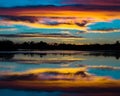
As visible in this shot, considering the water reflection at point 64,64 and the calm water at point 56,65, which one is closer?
the calm water at point 56,65

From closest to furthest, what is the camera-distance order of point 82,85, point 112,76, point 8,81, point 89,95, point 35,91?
point 89,95 → point 35,91 → point 82,85 → point 8,81 → point 112,76

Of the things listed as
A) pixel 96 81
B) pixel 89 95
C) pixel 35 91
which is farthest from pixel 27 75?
pixel 89 95

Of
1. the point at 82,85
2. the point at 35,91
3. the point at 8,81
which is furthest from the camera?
the point at 8,81

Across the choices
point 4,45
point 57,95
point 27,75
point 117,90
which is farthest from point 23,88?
point 4,45

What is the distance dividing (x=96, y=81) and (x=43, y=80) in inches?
81.5

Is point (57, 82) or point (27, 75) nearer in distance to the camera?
point (57, 82)

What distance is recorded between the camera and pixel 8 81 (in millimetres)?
16719

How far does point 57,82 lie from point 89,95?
3.62m

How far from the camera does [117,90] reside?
13.9 m

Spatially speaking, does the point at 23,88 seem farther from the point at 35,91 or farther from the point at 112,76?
the point at 112,76

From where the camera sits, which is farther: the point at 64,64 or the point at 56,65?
the point at 64,64

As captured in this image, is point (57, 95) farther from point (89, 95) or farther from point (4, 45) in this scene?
point (4, 45)

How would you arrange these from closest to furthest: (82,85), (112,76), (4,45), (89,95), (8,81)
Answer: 1. (89,95)
2. (82,85)
3. (8,81)
4. (112,76)
5. (4,45)

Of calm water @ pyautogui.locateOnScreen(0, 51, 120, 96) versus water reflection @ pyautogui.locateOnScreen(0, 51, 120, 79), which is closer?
calm water @ pyautogui.locateOnScreen(0, 51, 120, 96)
